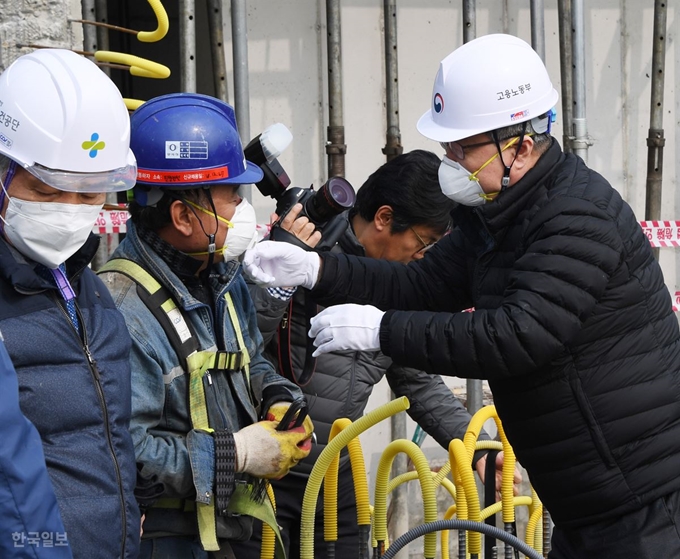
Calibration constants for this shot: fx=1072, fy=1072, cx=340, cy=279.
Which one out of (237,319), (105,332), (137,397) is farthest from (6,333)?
(237,319)

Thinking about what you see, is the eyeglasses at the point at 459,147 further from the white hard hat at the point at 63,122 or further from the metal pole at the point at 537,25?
the metal pole at the point at 537,25

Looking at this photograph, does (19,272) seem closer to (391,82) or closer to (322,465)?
(322,465)

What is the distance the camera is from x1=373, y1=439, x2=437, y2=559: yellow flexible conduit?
10.2ft

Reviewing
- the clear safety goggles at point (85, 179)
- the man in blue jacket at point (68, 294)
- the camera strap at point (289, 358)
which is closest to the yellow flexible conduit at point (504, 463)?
the camera strap at point (289, 358)

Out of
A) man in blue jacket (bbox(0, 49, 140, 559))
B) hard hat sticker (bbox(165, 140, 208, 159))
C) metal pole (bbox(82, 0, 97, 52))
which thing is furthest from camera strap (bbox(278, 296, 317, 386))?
metal pole (bbox(82, 0, 97, 52))

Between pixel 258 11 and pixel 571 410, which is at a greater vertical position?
pixel 258 11

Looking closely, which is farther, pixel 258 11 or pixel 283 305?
pixel 258 11

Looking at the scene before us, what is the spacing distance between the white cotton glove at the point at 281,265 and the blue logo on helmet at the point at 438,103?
575 mm

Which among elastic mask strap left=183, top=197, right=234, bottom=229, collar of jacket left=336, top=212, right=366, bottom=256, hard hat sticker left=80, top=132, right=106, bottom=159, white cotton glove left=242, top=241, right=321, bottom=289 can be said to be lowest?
collar of jacket left=336, top=212, right=366, bottom=256

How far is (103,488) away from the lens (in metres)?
2.20

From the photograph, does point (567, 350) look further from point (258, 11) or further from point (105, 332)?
point (258, 11)

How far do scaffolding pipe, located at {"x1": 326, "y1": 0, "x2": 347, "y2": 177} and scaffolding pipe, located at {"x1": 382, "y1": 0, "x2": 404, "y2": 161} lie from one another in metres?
0.25

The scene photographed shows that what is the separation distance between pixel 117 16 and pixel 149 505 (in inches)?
222

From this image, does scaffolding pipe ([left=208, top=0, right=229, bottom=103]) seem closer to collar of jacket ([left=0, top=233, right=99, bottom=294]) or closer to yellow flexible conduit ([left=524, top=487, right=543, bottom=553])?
yellow flexible conduit ([left=524, top=487, right=543, bottom=553])
